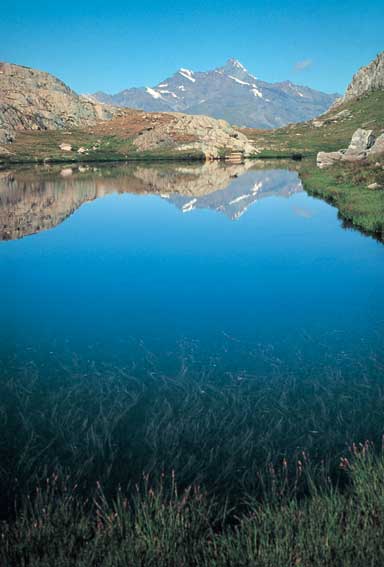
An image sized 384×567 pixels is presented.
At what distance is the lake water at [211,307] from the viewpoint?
15148mm

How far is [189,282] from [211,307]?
189 inches

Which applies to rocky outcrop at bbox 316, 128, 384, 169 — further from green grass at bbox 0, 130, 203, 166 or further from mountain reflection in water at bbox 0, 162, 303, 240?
green grass at bbox 0, 130, 203, 166

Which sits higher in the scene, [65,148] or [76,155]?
[65,148]

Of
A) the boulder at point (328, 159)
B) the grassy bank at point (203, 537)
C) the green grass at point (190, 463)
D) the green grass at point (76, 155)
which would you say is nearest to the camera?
the grassy bank at point (203, 537)

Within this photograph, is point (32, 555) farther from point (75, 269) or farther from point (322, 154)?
point (322, 154)

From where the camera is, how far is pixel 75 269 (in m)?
31.0

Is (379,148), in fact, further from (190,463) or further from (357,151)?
(190,463)

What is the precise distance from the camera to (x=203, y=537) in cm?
801

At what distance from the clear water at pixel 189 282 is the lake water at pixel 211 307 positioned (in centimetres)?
9

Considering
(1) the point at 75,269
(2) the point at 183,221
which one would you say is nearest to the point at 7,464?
(1) the point at 75,269

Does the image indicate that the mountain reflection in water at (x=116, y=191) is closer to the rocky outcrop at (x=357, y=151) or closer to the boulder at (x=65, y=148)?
the rocky outcrop at (x=357, y=151)

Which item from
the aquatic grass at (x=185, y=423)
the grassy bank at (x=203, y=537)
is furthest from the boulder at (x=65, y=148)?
the grassy bank at (x=203, y=537)

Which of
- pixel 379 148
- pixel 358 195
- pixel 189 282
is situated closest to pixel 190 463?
pixel 189 282

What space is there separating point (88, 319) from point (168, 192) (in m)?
54.8
